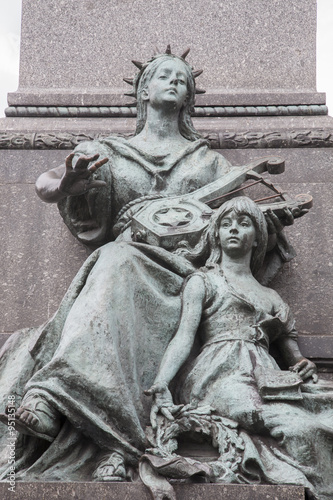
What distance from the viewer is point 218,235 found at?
7812mm

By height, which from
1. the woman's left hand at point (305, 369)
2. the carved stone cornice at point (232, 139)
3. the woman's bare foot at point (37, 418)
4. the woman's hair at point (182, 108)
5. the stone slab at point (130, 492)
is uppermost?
the woman's hair at point (182, 108)

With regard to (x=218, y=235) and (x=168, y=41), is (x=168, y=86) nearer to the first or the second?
(x=218, y=235)

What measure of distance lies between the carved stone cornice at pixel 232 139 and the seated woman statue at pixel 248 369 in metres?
1.80

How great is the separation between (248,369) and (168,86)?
2510 mm

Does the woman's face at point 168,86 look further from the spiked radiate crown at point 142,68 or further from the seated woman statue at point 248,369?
the seated woman statue at point 248,369

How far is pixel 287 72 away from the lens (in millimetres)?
10234

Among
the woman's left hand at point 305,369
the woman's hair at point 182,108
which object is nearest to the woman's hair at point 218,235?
the woman's left hand at point 305,369

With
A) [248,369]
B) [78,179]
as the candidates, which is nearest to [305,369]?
[248,369]

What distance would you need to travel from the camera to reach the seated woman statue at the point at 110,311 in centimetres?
669

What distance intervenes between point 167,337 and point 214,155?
Answer: 1.93 meters

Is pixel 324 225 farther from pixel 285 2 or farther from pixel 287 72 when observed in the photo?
pixel 285 2

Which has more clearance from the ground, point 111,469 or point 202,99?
point 202,99

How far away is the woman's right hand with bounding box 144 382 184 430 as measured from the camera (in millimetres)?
6770

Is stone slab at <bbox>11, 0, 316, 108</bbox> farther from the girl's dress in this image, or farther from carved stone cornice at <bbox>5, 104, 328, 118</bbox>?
the girl's dress
